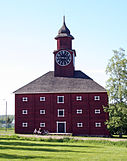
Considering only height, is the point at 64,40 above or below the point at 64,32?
below

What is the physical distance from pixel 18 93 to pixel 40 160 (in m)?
35.7

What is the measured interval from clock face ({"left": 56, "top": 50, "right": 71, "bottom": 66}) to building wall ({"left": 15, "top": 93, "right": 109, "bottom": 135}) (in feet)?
22.2

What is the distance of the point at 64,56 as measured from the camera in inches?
2141

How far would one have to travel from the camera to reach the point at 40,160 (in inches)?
662

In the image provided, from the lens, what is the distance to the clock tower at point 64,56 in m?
54.0

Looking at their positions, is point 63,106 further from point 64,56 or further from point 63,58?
point 64,56

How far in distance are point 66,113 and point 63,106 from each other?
1328 mm

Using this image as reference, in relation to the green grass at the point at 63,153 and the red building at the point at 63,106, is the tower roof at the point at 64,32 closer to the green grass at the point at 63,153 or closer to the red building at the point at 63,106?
the red building at the point at 63,106

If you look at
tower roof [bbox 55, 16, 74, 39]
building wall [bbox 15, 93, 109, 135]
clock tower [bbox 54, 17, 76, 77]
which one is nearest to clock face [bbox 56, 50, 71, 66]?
clock tower [bbox 54, 17, 76, 77]

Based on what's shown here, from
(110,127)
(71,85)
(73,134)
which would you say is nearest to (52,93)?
(71,85)

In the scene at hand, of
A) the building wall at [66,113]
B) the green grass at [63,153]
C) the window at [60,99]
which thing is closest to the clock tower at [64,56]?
the window at [60,99]

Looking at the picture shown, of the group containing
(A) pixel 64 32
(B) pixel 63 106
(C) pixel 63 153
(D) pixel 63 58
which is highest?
(A) pixel 64 32

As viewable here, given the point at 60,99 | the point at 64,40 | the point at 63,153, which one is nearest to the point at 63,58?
the point at 64,40

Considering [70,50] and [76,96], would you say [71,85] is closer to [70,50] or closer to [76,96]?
[76,96]
